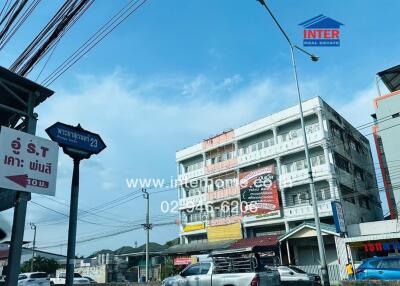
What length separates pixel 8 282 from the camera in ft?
26.5

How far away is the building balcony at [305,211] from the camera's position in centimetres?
3425

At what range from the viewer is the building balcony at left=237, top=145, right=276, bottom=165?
40125 millimetres

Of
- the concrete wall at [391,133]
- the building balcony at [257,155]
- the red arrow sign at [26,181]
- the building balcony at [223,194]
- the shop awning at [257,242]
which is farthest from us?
the building balcony at [223,194]

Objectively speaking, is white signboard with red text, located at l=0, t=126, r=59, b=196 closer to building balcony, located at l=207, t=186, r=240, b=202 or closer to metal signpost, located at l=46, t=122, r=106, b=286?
metal signpost, located at l=46, t=122, r=106, b=286

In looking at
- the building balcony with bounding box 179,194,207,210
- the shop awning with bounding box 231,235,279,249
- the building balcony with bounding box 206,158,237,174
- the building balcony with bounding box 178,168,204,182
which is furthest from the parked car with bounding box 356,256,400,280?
the building balcony with bounding box 178,168,204,182

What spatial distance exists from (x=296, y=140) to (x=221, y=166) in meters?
10.2

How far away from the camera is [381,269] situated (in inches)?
792

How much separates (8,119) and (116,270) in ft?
143

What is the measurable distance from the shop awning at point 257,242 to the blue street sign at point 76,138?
26416 mm

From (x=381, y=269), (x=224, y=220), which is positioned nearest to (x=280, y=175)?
(x=224, y=220)

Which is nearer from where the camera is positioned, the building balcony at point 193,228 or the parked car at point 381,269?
the parked car at point 381,269

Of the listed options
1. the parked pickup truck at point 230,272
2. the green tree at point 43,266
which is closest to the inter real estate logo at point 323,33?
the parked pickup truck at point 230,272

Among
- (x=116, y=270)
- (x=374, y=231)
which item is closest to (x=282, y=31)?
(x=374, y=231)

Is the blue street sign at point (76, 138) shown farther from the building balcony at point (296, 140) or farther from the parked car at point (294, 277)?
the building balcony at point (296, 140)
